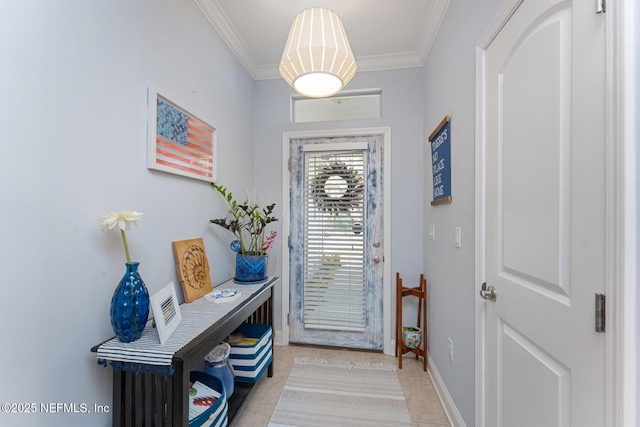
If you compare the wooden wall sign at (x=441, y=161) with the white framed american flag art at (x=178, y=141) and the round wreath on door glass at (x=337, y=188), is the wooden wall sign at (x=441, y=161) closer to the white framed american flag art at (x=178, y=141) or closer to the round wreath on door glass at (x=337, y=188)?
the round wreath on door glass at (x=337, y=188)

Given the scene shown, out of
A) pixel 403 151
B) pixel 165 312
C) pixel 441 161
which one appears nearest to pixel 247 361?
pixel 165 312

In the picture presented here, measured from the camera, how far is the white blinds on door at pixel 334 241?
256 cm

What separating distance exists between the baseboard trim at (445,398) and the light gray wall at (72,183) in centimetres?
179

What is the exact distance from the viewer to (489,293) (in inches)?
47.4

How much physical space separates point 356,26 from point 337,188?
134cm

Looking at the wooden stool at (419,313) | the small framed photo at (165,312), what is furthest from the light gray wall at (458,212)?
the small framed photo at (165,312)

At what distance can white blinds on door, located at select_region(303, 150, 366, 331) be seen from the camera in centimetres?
256

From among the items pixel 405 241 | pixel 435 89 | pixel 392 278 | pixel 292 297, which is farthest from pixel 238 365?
pixel 435 89

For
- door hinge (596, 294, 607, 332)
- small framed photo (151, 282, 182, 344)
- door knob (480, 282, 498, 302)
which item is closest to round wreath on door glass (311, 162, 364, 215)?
door knob (480, 282, 498, 302)

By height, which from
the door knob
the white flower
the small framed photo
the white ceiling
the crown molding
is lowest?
the small framed photo

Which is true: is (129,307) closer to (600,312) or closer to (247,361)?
(247,361)

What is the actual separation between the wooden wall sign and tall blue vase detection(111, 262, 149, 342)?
173 centimetres

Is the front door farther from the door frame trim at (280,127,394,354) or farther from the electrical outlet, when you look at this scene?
the electrical outlet

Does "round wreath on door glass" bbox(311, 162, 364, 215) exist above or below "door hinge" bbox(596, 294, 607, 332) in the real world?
above
